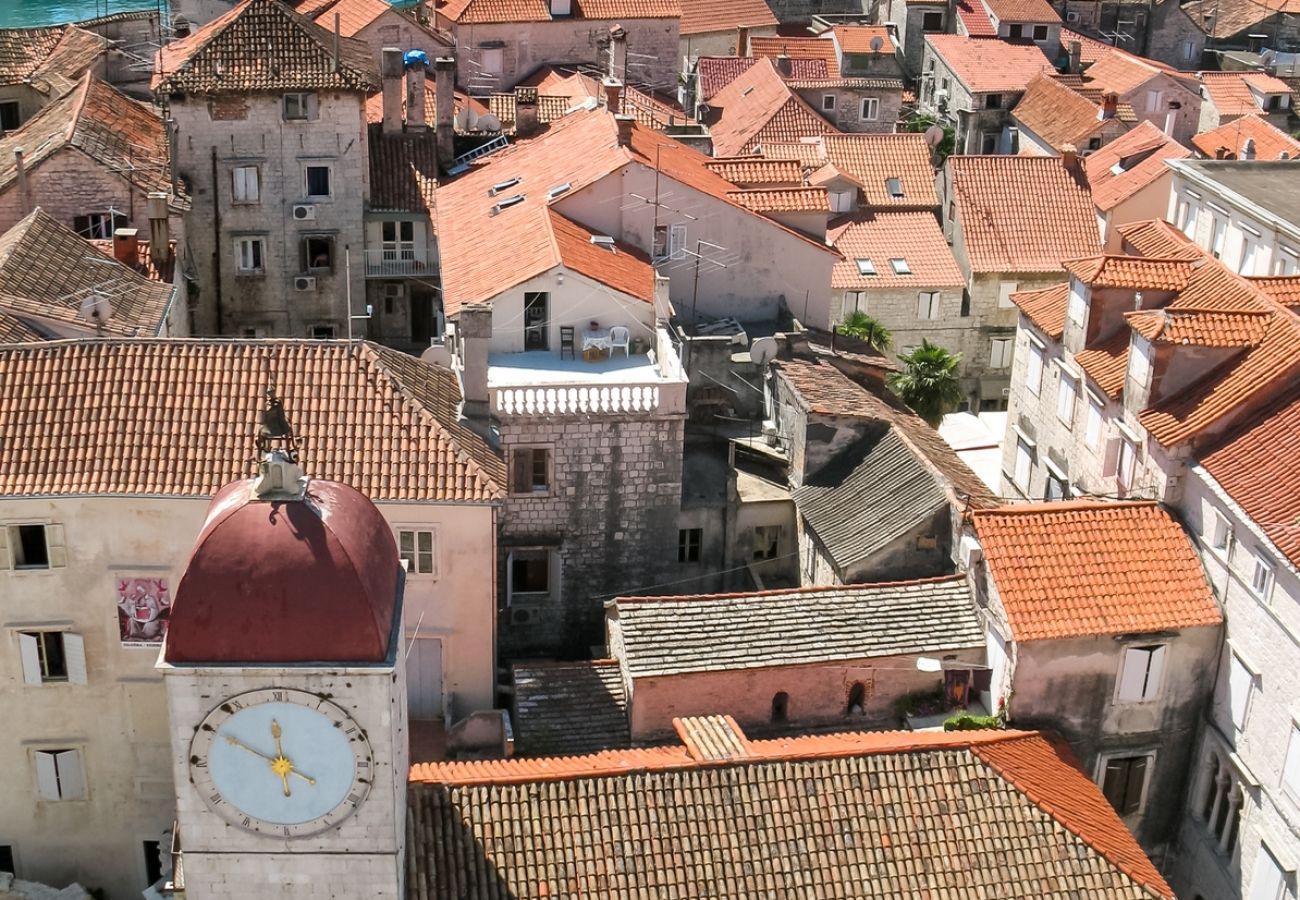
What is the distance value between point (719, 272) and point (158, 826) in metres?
23.2

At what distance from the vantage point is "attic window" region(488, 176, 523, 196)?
181ft

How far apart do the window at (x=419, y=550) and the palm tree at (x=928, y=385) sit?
20.3 meters

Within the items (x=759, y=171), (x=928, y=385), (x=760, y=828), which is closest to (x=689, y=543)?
(x=928, y=385)

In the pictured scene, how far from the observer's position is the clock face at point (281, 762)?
27.4 metres

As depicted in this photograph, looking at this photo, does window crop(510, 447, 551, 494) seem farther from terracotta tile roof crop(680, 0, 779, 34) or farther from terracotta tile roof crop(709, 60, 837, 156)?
terracotta tile roof crop(680, 0, 779, 34)

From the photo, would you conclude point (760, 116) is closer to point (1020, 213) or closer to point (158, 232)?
point (1020, 213)

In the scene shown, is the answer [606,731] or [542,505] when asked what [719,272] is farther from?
[606,731]

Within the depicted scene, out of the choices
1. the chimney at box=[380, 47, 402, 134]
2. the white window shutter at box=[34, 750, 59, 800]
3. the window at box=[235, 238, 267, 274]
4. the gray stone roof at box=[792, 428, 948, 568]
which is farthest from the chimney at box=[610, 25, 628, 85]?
the white window shutter at box=[34, 750, 59, 800]

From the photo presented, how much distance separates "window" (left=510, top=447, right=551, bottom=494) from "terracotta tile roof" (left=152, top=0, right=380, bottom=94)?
20357 millimetres

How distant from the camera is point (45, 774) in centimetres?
3834

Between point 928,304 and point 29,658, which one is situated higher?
point 29,658

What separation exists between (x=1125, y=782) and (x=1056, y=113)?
50336mm

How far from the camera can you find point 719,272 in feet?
172

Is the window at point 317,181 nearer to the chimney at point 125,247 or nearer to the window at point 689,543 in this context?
the chimney at point 125,247
